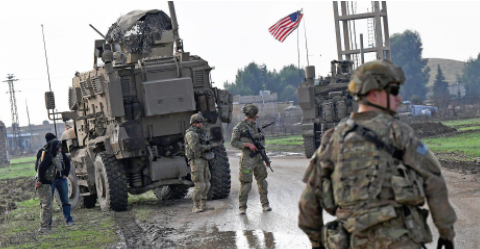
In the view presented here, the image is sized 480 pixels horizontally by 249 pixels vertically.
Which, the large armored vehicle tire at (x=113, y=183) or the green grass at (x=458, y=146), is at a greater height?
the large armored vehicle tire at (x=113, y=183)

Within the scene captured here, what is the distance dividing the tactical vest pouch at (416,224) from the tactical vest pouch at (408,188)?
0.06 m

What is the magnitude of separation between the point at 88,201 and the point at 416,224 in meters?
12.0

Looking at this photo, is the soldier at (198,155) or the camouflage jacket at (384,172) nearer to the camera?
the camouflage jacket at (384,172)

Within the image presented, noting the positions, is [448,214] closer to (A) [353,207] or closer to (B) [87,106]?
(A) [353,207]

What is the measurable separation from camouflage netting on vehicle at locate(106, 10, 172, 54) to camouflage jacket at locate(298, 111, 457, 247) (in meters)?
10.7

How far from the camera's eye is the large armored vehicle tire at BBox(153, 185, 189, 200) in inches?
587

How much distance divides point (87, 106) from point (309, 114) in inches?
384

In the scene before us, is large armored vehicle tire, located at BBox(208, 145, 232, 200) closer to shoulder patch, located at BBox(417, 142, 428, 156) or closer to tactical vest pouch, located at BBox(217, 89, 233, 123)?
tactical vest pouch, located at BBox(217, 89, 233, 123)

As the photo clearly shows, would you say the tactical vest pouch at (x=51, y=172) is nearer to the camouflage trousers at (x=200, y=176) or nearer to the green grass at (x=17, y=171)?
the camouflage trousers at (x=200, y=176)

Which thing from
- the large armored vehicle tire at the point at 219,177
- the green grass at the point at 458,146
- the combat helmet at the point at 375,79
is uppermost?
the combat helmet at the point at 375,79

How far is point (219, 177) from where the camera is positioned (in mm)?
13617

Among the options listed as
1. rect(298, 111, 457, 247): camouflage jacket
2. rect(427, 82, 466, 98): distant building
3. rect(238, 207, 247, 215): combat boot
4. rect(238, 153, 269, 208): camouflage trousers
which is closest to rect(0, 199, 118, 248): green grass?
rect(238, 207, 247, 215): combat boot

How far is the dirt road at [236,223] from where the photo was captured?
880 cm

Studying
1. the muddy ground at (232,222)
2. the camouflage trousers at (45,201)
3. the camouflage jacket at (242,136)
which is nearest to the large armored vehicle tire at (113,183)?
the muddy ground at (232,222)
